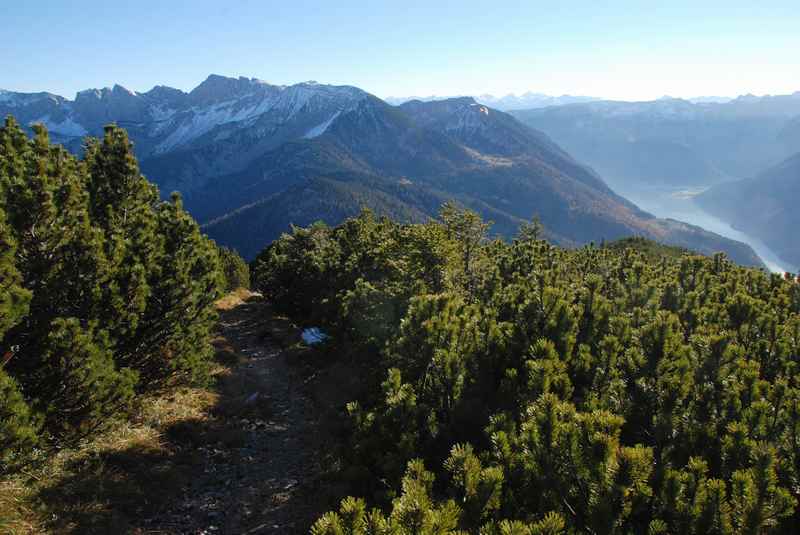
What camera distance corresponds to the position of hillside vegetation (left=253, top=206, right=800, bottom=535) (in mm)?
5414

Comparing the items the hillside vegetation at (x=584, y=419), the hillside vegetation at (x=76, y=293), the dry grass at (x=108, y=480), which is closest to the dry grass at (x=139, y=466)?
the dry grass at (x=108, y=480)

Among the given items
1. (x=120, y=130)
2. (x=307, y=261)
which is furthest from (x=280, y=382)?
(x=120, y=130)

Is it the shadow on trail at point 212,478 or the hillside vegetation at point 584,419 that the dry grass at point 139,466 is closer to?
the shadow on trail at point 212,478

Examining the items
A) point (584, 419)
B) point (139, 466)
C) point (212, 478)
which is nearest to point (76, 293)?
point (139, 466)

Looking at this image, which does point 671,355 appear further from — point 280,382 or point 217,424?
point 280,382

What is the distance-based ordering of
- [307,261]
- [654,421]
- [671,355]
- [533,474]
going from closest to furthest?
[533,474] → [654,421] → [671,355] → [307,261]

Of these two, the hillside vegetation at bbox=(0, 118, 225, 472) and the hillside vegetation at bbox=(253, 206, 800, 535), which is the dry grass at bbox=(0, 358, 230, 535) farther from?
the hillside vegetation at bbox=(253, 206, 800, 535)

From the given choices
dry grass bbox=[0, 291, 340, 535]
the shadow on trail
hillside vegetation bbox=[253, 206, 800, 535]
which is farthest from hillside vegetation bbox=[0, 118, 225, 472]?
hillside vegetation bbox=[253, 206, 800, 535]

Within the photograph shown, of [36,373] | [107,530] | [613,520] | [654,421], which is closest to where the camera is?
[613,520]

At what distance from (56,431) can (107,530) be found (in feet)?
10.2

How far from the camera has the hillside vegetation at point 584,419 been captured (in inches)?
213

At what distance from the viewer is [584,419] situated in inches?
233

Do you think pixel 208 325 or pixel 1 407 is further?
pixel 208 325

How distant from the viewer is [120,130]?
17.8 meters
